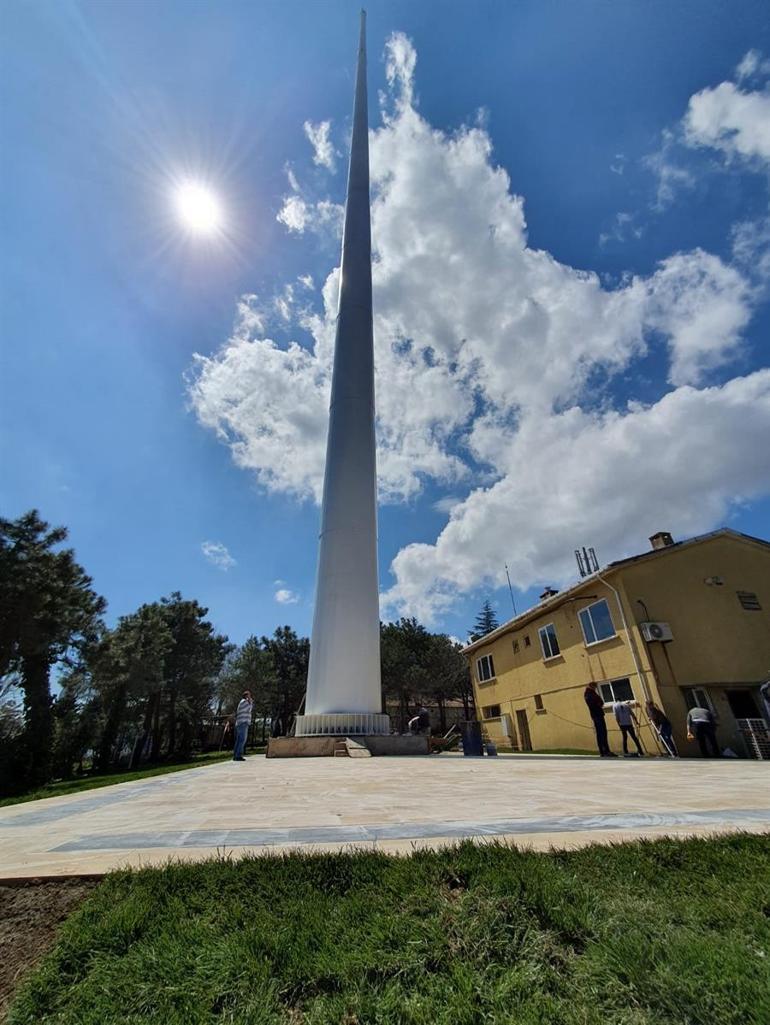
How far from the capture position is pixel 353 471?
553 inches

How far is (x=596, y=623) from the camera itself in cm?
1609

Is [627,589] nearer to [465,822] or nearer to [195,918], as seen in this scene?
[465,822]

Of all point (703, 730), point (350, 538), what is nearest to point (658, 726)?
point (703, 730)

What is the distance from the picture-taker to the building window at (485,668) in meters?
24.0

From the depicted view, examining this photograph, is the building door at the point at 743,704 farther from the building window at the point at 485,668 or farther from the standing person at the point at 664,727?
the building window at the point at 485,668

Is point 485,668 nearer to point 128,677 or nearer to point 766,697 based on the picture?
point 766,697

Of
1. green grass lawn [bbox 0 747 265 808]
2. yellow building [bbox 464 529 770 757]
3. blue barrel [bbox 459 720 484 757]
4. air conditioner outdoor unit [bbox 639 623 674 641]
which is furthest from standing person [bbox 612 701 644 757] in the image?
green grass lawn [bbox 0 747 265 808]

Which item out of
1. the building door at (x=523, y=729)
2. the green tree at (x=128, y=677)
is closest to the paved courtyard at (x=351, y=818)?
the building door at (x=523, y=729)

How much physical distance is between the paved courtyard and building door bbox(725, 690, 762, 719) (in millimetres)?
11073

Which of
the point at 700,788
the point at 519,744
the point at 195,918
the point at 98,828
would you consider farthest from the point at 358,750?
the point at 519,744

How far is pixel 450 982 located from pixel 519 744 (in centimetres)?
2168

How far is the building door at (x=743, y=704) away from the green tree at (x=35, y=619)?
25.8 meters

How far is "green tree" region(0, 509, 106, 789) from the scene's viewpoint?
774 inches

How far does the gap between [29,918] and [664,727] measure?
48.6 ft
